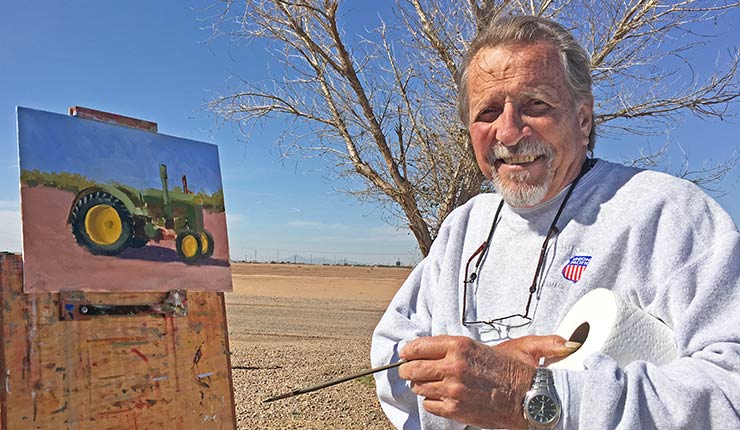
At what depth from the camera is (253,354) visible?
955 cm

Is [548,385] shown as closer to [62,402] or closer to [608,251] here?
[608,251]

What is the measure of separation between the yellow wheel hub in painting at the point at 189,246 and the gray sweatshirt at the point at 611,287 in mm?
1891

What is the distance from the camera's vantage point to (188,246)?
3557 millimetres

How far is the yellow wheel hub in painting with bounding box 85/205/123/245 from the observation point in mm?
3104

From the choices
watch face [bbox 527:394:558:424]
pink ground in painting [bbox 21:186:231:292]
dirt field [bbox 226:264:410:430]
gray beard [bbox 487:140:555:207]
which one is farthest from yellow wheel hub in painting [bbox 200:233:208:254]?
watch face [bbox 527:394:558:424]

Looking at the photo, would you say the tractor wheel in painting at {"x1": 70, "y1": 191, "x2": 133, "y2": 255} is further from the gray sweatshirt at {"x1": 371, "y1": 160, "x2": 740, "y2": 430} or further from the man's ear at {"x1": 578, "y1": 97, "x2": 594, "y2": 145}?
the man's ear at {"x1": 578, "y1": 97, "x2": 594, "y2": 145}

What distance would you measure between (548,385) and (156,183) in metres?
2.73

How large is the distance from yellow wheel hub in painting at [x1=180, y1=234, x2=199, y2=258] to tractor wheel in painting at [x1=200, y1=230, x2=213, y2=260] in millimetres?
37

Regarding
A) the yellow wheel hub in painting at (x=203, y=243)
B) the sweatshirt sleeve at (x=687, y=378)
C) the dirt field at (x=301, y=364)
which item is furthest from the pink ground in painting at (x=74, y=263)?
the dirt field at (x=301, y=364)

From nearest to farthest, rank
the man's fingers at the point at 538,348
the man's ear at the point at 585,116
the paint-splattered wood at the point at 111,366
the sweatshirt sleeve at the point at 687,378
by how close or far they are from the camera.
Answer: the sweatshirt sleeve at the point at 687,378 → the man's fingers at the point at 538,348 → the man's ear at the point at 585,116 → the paint-splattered wood at the point at 111,366

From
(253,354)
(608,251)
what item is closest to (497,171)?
(608,251)

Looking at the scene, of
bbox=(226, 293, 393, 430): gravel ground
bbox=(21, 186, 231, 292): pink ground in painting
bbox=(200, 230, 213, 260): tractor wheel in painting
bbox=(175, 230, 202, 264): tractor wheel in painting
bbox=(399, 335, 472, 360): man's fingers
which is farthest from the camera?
bbox=(226, 293, 393, 430): gravel ground

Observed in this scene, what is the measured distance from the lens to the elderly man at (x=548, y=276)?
4.18ft

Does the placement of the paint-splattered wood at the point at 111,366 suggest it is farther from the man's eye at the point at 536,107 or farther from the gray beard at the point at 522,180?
the man's eye at the point at 536,107
